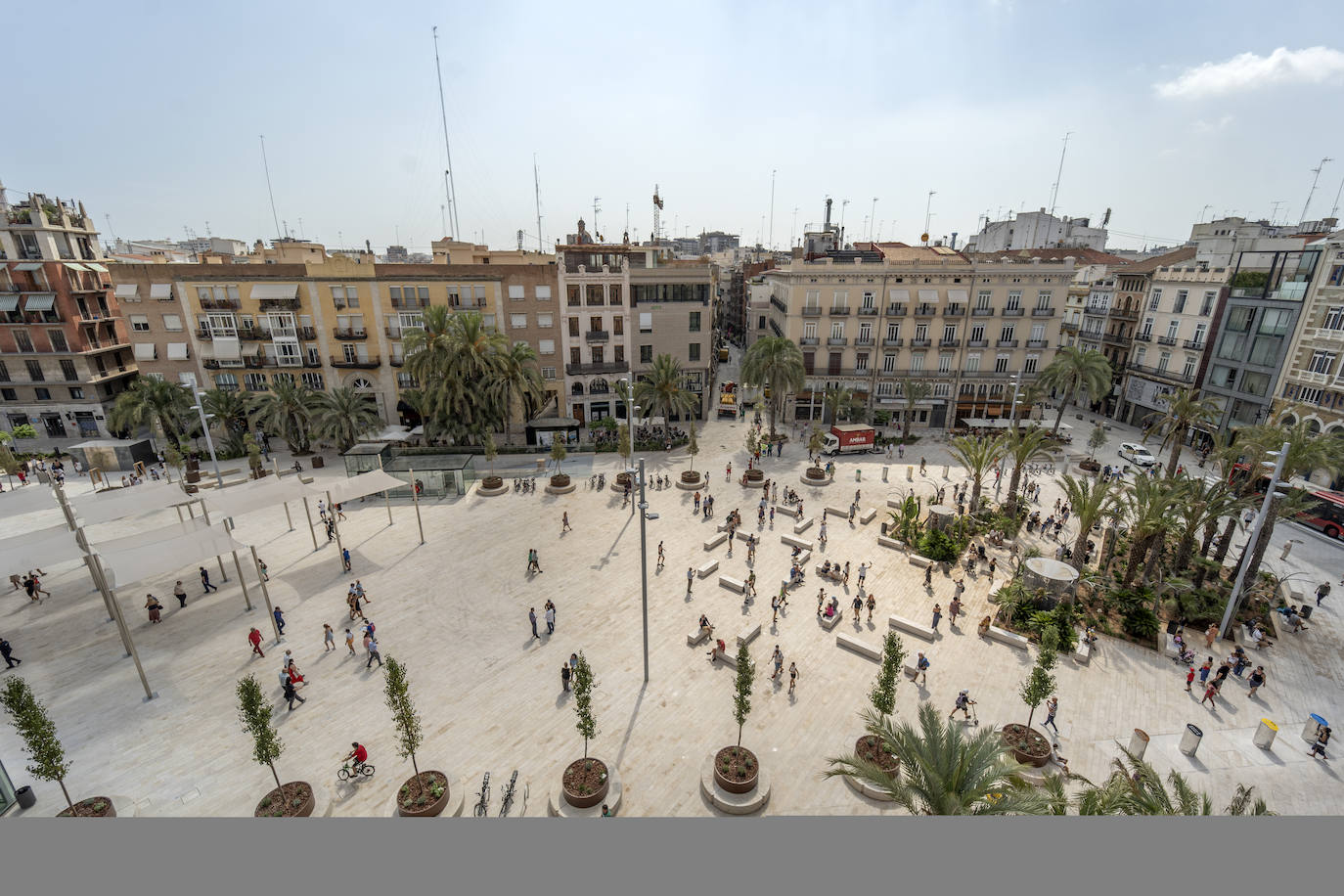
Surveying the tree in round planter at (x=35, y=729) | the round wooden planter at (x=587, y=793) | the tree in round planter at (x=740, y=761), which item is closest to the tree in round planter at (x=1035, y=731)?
the tree in round planter at (x=740, y=761)

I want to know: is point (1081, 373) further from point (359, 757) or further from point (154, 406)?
point (154, 406)

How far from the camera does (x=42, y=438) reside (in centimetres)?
4584

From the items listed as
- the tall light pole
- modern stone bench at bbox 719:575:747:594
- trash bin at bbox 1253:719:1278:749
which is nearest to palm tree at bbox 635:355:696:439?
modern stone bench at bbox 719:575:747:594

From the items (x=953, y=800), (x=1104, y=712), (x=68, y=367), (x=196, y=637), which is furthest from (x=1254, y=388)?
(x=68, y=367)

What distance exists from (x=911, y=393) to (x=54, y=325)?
67.0 m

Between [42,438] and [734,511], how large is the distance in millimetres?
55518

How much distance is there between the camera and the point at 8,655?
20.2 m

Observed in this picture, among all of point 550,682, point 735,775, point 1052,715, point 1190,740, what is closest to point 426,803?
point 550,682

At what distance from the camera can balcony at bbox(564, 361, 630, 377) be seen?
4869cm

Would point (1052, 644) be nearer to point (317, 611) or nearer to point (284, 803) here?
point (284, 803)

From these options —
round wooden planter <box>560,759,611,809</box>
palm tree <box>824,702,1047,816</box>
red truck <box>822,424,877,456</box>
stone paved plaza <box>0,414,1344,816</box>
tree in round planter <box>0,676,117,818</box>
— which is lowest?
stone paved plaza <box>0,414,1344,816</box>

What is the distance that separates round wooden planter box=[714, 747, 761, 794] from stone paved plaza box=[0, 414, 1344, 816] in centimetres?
74

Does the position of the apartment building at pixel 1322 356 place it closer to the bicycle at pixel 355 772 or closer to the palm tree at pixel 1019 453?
the palm tree at pixel 1019 453

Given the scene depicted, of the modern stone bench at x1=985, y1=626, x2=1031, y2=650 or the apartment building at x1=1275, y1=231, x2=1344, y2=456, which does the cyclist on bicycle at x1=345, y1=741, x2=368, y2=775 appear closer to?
the modern stone bench at x1=985, y1=626, x2=1031, y2=650
